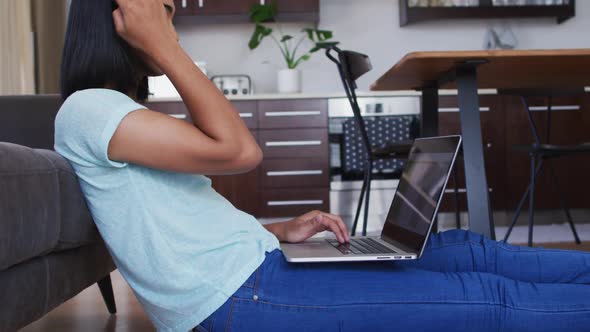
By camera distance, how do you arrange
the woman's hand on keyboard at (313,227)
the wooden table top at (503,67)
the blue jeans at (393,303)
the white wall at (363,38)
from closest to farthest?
the blue jeans at (393,303) < the woman's hand on keyboard at (313,227) < the wooden table top at (503,67) < the white wall at (363,38)

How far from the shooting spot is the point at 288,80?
14.4 feet

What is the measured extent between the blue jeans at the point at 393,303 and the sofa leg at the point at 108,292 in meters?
0.99

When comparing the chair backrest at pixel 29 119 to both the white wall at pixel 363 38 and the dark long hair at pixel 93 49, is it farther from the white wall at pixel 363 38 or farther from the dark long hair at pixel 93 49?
the white wall at pixel 363 38

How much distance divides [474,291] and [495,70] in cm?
131

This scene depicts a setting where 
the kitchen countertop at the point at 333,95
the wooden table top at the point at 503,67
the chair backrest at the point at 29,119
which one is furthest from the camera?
the kitchen countertop at the point at 333,95

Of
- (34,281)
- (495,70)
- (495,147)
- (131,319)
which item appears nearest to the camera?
(34,281)

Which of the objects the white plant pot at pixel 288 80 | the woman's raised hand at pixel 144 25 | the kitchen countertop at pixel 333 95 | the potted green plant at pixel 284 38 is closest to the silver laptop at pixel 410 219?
the woman's raised hand at pixel 144 25

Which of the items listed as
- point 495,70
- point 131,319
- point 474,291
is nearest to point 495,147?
point 495,70

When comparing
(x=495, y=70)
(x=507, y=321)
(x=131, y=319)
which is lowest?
(x=131, y=319)

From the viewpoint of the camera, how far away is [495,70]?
2021 mm

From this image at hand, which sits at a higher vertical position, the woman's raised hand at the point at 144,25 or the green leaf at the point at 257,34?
the green leaf at the point at 257,34

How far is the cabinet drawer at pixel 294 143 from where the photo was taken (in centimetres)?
422

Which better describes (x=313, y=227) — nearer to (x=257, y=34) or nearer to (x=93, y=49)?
(x=93, y=49)

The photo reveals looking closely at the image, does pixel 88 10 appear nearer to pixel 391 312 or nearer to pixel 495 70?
pixel 391 312
